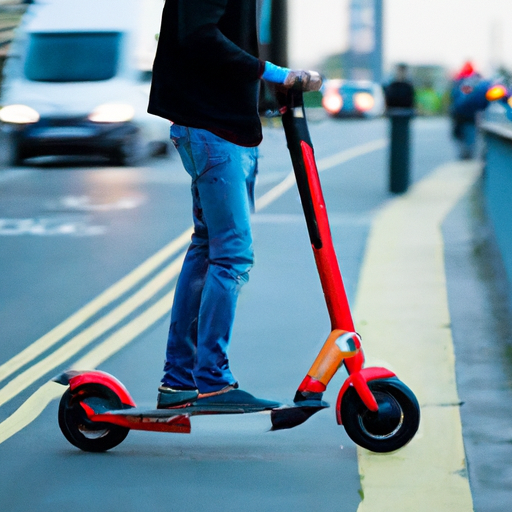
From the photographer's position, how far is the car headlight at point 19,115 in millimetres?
16438

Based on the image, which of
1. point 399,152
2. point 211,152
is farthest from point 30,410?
point 399,152

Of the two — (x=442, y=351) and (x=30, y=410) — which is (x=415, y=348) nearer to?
(x=442, y=351)

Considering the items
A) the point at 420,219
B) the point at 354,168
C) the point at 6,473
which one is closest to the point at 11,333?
the point at 6,473

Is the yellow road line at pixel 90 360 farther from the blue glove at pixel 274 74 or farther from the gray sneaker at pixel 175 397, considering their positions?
the blue glove at pixel 274 74

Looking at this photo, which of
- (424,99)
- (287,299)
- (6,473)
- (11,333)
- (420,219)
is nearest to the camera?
(6,473)

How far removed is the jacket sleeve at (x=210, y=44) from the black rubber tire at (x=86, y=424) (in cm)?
124

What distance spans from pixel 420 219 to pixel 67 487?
8.06 meters

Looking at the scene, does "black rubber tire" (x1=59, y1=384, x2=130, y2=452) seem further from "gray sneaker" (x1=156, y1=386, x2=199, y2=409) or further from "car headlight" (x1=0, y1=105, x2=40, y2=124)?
"car headlight" (x1=0, y1=105, x2=40, y2=124)

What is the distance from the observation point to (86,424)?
4340mm

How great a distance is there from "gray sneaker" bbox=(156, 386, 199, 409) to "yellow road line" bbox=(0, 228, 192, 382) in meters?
1.50

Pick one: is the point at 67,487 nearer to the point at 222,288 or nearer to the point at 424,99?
the point at 222,288

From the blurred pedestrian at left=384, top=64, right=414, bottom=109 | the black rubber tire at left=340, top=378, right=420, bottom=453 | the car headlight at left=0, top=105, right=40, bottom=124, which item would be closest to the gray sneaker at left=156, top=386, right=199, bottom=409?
the black rubber tire at left=340, top=378, right=420, bottom=453

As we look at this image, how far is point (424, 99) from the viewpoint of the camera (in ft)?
192

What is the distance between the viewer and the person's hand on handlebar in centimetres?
405
